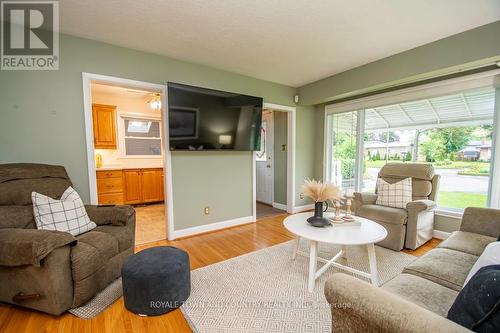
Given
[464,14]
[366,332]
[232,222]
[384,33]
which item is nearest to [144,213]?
[232,222]

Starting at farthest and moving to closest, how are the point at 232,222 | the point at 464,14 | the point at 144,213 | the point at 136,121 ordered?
the point at 136,121
the point at 144,213
the point at 232,222
the point at 464,14

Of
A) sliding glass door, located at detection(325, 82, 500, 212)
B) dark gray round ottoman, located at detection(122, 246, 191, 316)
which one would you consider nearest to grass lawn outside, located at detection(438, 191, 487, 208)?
sliding glass door, located at detection(325, 82, 500, 212)

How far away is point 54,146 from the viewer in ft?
7.64

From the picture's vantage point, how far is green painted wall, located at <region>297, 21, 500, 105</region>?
2.23 metres

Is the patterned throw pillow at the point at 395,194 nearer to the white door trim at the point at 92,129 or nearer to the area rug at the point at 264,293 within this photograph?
the area rug at the point at 264,293

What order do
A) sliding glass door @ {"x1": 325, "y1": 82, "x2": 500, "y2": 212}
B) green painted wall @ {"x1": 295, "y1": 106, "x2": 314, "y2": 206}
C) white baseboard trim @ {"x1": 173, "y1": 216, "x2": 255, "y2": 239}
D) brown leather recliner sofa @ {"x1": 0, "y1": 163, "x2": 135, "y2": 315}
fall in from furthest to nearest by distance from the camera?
green painted wall @ {"x1": 295, "y1": 106, "x2": 314, "y2": 206}
white baseboard trim @ {"x1": 173, "y1": 216, "x2": 255, "y2": 239}
sliding glass door @ {"x1": 325, "y1": 82, "x2": 500, "y2": 212}
brown leather recliner sofa @ {"x1": 0, "y1": 163, "x2": 135, "y2": 315}

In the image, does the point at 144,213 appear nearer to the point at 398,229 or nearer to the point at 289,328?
the point at 289,328

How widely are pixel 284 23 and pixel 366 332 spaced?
248cm

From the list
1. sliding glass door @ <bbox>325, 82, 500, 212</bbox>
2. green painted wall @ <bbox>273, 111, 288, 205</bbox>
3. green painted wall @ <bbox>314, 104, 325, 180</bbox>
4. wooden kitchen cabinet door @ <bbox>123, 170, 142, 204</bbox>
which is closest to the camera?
sliding glass door @ <bbox>325, 82, 500, 212</bbox>

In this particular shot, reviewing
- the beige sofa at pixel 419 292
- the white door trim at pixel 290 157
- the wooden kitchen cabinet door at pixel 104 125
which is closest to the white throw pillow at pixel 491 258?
the beige sofa at pixel 419 292

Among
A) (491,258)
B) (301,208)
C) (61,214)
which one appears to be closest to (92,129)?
(61,214)

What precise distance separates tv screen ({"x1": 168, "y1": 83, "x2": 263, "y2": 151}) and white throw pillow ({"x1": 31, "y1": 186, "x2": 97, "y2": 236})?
1.25 meters

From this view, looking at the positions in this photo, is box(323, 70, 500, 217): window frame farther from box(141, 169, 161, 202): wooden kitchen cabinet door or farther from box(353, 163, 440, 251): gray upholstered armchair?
box(141, 169, 161, 202): wooden kitchen cabinet door

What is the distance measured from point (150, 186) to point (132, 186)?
386mm
